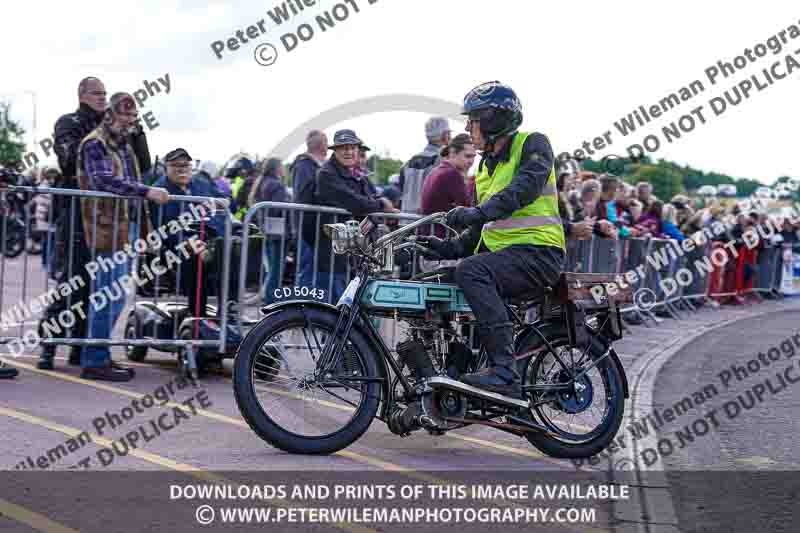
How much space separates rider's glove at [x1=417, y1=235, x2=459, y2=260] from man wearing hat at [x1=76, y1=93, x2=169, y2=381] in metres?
2.53

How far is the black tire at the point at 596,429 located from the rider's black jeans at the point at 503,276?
12.7 inches

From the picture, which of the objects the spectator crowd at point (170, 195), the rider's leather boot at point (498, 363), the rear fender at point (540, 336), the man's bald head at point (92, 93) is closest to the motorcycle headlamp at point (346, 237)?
the rider's leather boot at point (498, 363)

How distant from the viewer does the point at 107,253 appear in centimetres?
870

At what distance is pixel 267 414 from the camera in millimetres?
6203

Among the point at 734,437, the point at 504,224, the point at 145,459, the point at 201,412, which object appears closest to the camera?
the point at 145,459

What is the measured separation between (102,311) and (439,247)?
3.06 meters

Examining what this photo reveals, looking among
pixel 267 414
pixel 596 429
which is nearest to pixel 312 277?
pixel 267 414

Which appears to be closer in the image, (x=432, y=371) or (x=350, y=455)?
(x=350, y=455)

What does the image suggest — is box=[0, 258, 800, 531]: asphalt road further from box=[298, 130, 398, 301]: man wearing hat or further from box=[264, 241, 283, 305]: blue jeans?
box=[298, 130, 398, 301]: man wearing hat

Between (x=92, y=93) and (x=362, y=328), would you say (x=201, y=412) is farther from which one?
(x=92, y=93)

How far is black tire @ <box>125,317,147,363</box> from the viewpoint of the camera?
9.66 metres

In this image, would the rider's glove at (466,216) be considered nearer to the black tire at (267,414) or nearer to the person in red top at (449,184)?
the black tire at (267,414)

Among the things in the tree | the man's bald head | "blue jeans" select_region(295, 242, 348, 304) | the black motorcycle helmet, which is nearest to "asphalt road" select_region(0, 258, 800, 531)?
"blue jeans" select_region(295, 242, 348, 304)

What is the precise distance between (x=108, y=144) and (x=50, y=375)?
70.5 inches
